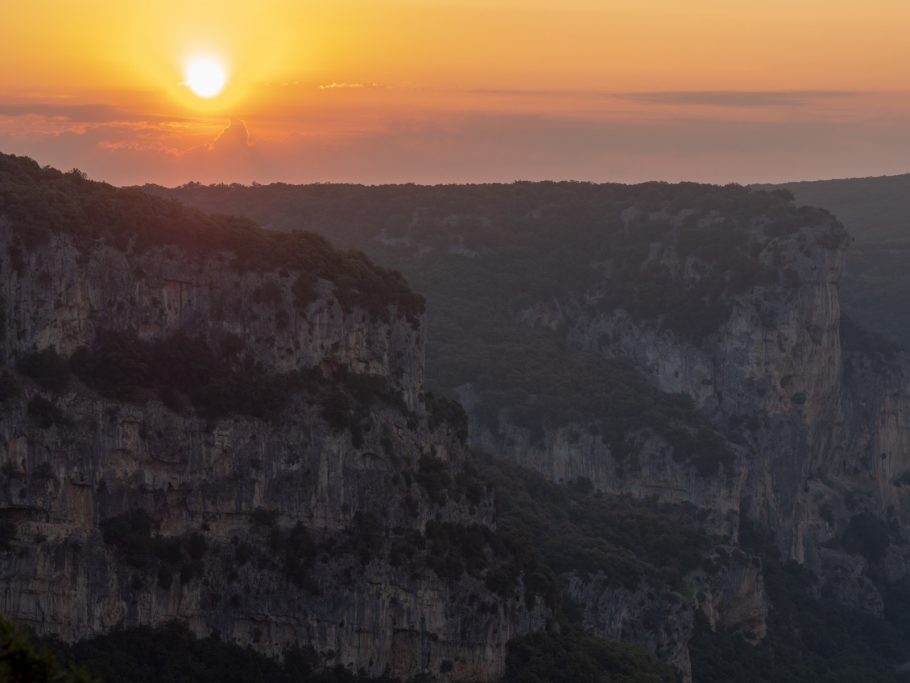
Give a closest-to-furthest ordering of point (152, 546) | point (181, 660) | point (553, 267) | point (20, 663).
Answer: point (20, 663) < point (152, 546) < point (181, 660) < point (553, 267)

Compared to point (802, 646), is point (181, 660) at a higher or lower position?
higher

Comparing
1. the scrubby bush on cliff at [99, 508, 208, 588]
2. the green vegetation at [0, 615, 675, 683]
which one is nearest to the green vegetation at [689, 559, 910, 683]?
the green vegetation at [0, 615, 675, 683]

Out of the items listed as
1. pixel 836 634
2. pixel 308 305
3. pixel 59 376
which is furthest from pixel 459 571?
pixel 836 634

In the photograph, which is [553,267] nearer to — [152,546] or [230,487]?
[230,487]

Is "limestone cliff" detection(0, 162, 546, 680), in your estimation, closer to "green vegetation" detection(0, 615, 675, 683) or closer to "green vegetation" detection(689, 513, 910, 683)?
"green vegetation" detection(0, 615, 675, 683)

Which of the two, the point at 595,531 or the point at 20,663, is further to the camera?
the point at 595,531

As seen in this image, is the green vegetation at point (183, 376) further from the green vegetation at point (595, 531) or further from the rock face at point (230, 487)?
the green vegetation at point (595, 531)

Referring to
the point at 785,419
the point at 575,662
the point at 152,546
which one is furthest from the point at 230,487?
the point at 785,419
